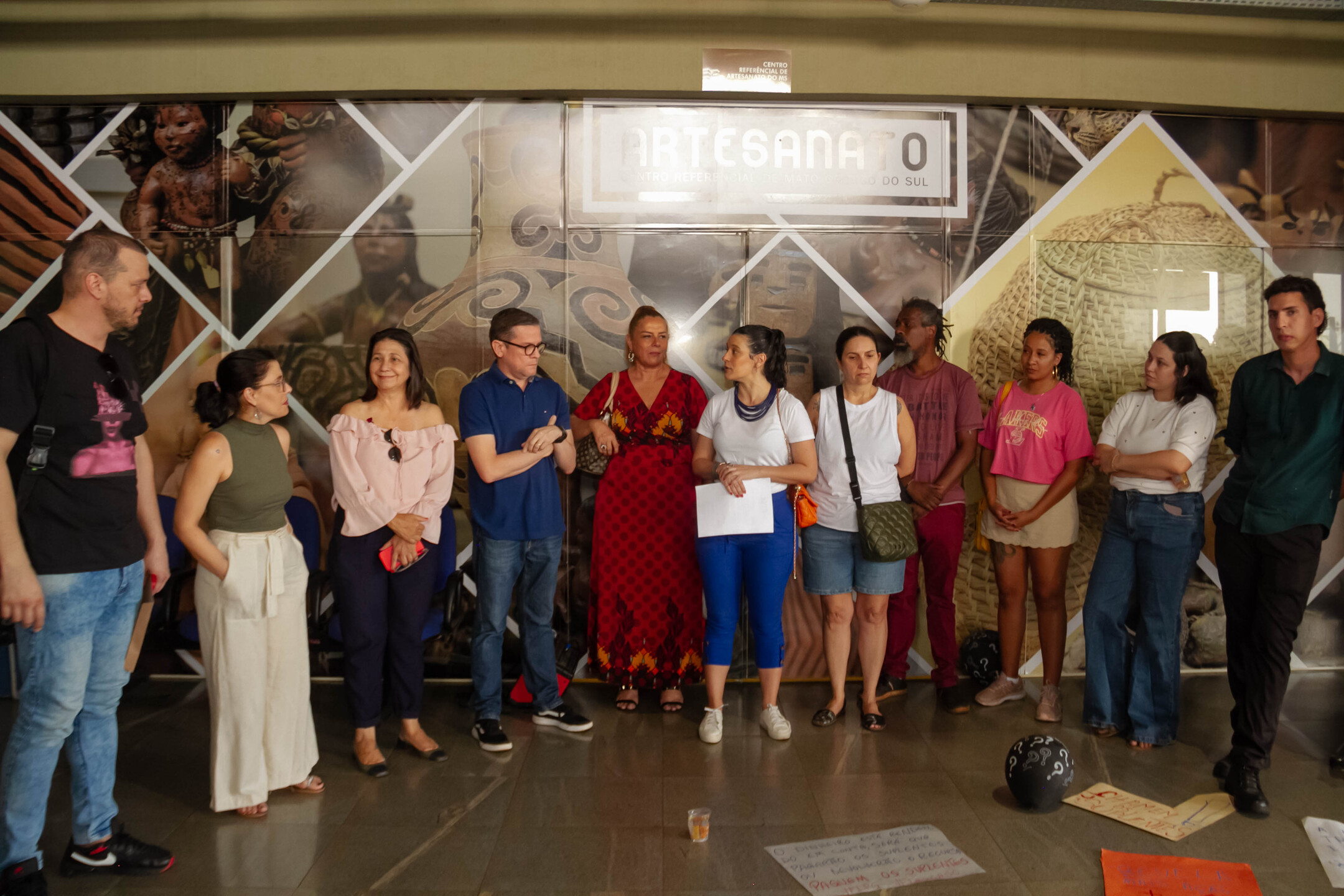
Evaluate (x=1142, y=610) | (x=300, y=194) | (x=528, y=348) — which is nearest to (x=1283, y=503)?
(x=1142, y=610)

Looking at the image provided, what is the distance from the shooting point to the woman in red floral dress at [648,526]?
4.07 meters

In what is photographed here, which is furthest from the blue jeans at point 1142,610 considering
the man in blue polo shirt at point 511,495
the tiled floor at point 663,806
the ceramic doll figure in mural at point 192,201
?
the ceramic doll figure in mural at point 192,201

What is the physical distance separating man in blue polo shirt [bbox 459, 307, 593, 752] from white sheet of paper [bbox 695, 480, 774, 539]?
0.71m

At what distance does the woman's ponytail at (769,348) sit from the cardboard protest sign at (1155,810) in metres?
2.03

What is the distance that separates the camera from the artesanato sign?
14.9 feet

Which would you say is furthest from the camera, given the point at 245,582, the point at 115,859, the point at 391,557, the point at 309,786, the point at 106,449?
the point at 391,557

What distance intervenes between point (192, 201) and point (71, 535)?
9.13 feet

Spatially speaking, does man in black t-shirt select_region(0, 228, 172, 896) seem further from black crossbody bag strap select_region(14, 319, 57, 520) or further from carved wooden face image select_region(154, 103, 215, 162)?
carved wooden face image select_region(154, 103, 215, 162)

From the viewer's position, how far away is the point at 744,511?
359cm

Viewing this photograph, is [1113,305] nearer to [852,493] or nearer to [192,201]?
[852,493]

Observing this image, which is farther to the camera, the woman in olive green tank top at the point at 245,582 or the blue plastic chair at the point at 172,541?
the blue plastic chair at the point at 172,541

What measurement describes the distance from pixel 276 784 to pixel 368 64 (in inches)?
141

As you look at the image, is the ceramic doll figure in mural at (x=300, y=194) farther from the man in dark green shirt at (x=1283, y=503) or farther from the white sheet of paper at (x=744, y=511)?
the man in dark green shirt at (x=1283, y=503)

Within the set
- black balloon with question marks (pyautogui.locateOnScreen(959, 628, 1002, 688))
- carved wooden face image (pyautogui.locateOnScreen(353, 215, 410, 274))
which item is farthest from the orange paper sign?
carved wooden face image (pyautogui.locateOnScreen(353, 215, 410, 274))
